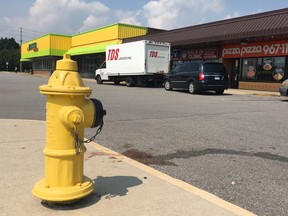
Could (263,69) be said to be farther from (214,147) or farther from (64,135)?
(64,135)

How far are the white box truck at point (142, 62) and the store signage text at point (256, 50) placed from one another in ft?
15.2

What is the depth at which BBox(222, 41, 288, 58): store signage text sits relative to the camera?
2309cm

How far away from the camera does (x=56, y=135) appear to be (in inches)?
140

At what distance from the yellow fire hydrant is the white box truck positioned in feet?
75.1

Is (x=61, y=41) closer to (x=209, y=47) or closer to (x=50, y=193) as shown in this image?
(x=209, y=47)

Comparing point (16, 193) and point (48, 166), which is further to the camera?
point (16, 193)

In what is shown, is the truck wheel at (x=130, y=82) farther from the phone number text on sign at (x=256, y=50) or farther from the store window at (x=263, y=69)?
the store window at (x=263, y=69)

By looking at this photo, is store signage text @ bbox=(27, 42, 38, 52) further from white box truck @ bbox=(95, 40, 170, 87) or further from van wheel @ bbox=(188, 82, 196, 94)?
van wheel @ bbox=(188, 82, 196, 94)

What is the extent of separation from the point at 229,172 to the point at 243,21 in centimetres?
2054

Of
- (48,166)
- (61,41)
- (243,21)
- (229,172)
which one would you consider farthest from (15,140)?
(61,41)

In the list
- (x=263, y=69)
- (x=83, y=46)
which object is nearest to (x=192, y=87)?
(x=263, y=69)

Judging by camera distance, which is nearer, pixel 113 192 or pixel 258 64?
pixel 113 192

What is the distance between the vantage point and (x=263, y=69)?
24641 mm

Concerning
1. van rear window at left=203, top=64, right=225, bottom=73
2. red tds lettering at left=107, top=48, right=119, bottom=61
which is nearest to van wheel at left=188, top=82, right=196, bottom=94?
van rear window at left=203, top=64, right=225, bottom=73
